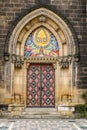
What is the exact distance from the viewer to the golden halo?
16438 mm

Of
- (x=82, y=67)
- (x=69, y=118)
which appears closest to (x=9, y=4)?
(x=82, y=67)

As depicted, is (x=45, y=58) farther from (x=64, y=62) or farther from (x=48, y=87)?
(x=48, y=87)

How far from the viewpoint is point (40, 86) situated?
16203mm

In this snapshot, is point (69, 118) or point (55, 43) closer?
point (69, 118)

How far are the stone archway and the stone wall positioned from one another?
0.34m

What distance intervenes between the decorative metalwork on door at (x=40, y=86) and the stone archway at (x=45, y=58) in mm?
276

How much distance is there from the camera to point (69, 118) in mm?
15180

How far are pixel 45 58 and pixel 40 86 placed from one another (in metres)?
1.43

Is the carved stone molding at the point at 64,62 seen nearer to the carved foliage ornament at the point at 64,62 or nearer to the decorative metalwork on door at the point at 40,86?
the carved foliage ornament at the point at 64,62

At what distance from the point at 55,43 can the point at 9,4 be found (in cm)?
301

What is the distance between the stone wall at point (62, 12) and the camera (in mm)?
15609

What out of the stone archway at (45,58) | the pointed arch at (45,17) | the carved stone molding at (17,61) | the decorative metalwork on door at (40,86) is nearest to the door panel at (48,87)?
the decorative metalwork on door at (40,86)

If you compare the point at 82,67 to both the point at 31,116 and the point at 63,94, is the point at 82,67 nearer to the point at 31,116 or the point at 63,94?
the point at 63,94

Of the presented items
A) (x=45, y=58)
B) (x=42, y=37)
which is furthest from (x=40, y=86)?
(x=42, y=37)
